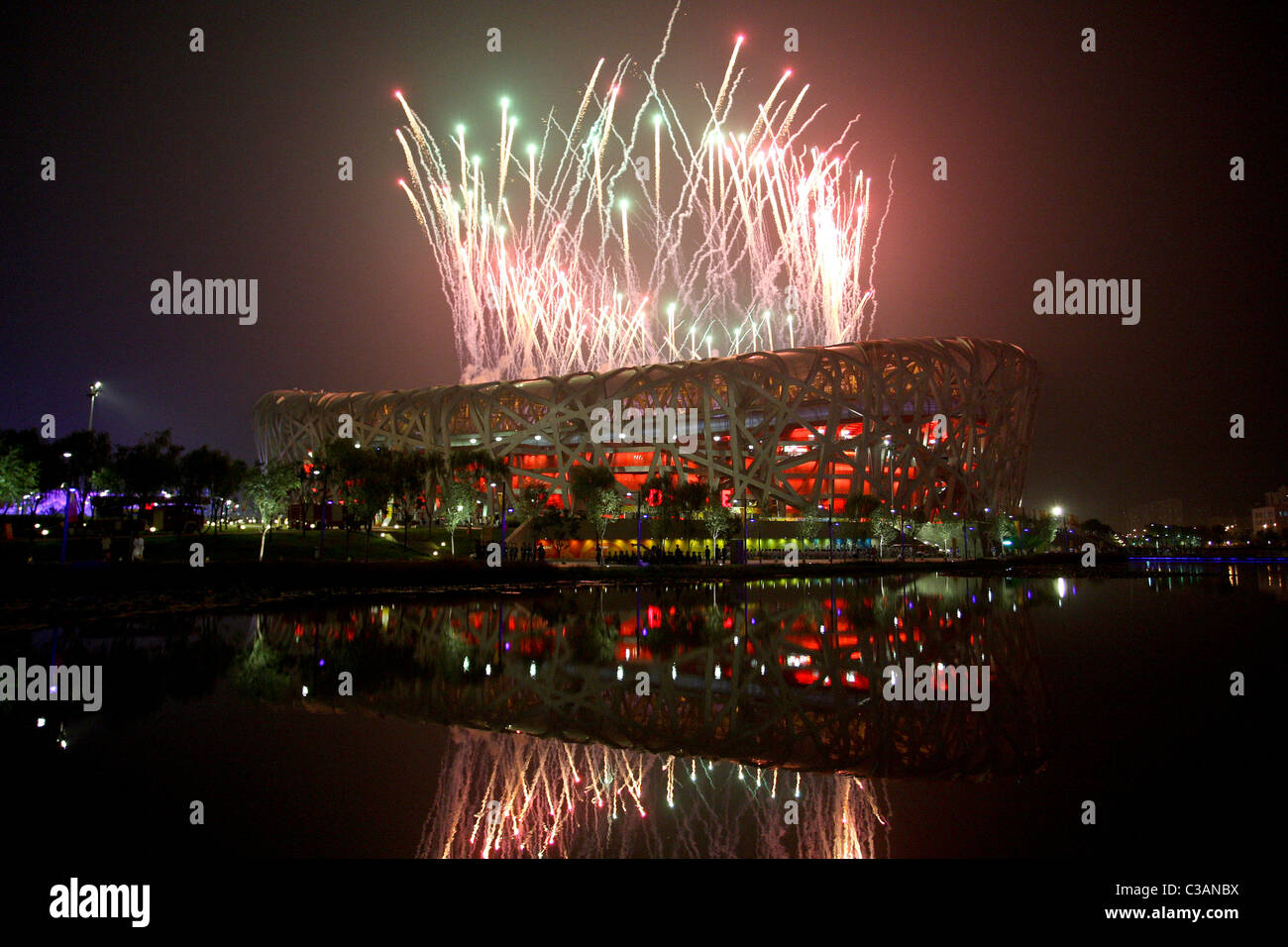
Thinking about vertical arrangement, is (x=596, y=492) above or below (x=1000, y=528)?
above

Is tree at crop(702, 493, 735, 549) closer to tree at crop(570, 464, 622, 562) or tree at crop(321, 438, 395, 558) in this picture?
tree at crop(570, 464, 622, 562)

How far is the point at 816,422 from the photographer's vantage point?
64.4 metres

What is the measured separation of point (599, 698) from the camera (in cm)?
981

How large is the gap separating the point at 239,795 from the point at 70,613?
15.7 meters

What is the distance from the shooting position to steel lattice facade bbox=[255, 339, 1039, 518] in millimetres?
62531

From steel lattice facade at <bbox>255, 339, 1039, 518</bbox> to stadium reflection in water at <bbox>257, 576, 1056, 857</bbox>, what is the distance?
45.2 m

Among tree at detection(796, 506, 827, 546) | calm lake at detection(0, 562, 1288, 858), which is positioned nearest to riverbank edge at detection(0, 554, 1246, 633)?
calm lake at detection(0, 562, 1288, 858)

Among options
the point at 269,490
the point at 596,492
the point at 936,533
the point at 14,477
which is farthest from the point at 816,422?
the point at 14,477

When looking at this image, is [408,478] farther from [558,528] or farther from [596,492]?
[558,528]

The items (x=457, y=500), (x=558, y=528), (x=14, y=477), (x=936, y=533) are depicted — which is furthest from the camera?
(x=936, y=533)

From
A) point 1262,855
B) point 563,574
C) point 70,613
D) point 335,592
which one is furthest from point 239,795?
point 563,574

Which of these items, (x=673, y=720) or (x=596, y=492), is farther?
(x=596, y=492)

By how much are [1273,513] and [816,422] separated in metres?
155
